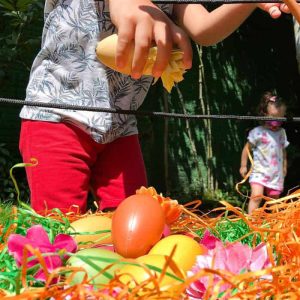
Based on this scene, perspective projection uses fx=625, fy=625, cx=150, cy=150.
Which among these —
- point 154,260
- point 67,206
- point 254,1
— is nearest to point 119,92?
point 67,206

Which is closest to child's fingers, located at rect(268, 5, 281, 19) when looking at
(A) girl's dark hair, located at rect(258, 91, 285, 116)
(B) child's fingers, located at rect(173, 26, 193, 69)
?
(B) child's fingers, located at rect(173, 26, 193, 69)

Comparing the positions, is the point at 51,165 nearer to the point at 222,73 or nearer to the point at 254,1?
the point at 254,1

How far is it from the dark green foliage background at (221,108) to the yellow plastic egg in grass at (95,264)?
4.15 metres

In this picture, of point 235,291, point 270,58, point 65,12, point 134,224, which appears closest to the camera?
point 235,291

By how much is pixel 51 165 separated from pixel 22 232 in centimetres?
51

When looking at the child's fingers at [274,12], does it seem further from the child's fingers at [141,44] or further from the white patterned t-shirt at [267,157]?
the white patterned t-shirt at [267,157]

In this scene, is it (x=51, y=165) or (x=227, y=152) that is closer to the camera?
(x=51, y=165)

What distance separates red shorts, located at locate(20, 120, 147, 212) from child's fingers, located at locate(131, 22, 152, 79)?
1.67ft

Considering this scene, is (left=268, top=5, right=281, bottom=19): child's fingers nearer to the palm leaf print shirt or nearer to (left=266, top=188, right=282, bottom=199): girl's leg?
the palm leaf print shirt

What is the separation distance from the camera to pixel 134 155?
144 centimetres

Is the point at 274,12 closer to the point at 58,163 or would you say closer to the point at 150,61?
the point at 150,61

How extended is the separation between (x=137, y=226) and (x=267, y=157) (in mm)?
3478

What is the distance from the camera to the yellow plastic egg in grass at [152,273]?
0.57 meters

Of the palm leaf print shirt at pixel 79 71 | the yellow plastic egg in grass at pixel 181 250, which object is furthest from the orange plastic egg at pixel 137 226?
the palm leaf print shirt at pixel 79 71
